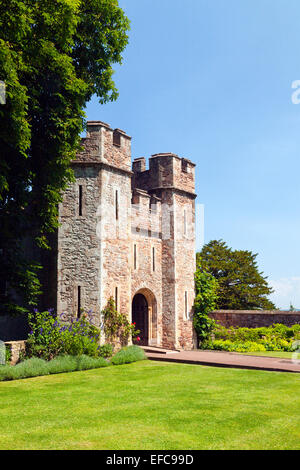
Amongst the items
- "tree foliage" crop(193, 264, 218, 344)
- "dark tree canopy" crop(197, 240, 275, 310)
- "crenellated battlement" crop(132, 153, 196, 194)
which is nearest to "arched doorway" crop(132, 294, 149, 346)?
"tree foliage" crop(193, 264, 218, 344)

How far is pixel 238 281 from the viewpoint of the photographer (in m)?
33.1

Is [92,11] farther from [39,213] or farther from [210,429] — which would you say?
[210,429]

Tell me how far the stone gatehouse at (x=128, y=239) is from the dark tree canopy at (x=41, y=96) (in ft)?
7.08

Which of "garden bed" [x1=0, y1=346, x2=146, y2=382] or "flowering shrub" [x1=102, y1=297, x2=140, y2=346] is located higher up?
"flowering shrub" [x1=102, y1=297, x2=140, y2=346]

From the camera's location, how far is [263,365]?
13320mm

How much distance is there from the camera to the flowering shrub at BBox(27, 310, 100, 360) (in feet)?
44.9

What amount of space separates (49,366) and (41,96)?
7.77 meters

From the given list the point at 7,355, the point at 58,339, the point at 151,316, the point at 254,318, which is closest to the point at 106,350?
the point at 58,339

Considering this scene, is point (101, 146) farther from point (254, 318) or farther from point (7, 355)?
point (254, 318)

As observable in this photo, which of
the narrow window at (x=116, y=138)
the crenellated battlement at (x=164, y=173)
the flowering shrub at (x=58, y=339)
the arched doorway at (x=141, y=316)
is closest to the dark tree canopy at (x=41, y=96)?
the flowering shrub at (x=58, y=339)

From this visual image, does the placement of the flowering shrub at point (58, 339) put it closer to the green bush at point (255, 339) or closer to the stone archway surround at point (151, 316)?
the stone archway surround at point (151, 316)

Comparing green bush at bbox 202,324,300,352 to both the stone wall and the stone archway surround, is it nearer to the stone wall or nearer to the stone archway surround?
the stone wall

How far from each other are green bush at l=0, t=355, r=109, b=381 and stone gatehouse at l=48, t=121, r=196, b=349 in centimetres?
Result: 201

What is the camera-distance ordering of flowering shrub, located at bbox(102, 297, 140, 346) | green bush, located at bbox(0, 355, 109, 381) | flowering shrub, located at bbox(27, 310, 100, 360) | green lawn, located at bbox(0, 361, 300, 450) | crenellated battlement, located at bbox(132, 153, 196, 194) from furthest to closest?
crenellated battlement, located at bbox(132, 153, 196, 194) → flowering shrub, located at bbox(102, 297, 140, 346) → flowering shrub, located at bbox(27, 310, 100, 360) → green bush, located at bbox(0, 355, 109, 381) → green lawn, located at bbox(0, 361, 300, 450)
